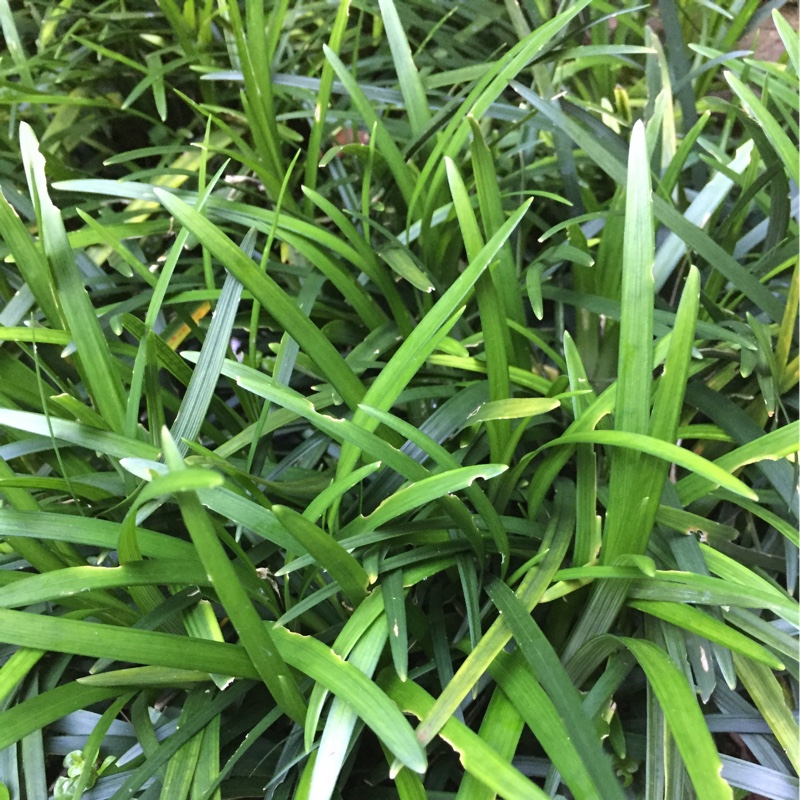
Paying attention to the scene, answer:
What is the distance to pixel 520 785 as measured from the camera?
31 cm

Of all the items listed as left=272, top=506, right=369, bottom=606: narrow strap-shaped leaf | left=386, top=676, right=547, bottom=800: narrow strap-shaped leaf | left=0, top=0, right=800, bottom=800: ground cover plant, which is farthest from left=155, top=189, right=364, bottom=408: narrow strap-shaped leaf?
left=386, top=676, right=547, bottom=800: narrow strap-shaped leaf

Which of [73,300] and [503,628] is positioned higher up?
[73,300]

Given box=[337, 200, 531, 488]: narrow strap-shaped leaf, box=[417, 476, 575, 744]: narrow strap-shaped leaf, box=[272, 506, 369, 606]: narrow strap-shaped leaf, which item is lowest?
box=[417, 476, 575, 744]: narrow strap-shaped leaf

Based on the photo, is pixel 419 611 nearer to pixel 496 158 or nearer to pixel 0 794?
pixel 0 794

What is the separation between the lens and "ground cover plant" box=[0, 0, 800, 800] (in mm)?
357

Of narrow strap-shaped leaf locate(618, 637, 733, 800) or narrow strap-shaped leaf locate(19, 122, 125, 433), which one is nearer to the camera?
narrow strap-shaped leaf locate(618, 637, 733, 800)

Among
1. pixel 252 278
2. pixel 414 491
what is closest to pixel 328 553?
pixel 414 491

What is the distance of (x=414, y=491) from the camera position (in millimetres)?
372

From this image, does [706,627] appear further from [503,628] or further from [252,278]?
[252,278]

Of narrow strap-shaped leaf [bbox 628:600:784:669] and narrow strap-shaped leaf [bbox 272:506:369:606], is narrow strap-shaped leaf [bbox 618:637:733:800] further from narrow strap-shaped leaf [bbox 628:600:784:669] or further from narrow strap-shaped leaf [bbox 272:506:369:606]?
narrow strap-shaped leaf [bbox 272:506:369:606]

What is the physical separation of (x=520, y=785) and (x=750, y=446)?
0.91 ft

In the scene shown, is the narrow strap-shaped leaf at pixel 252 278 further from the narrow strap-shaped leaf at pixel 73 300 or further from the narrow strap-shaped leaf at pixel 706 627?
the narrow strap-shaped leaf at pixel 706 627

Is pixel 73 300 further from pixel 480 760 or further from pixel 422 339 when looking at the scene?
pixel 480 760

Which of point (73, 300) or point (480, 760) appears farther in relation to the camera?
point (73, 300)
